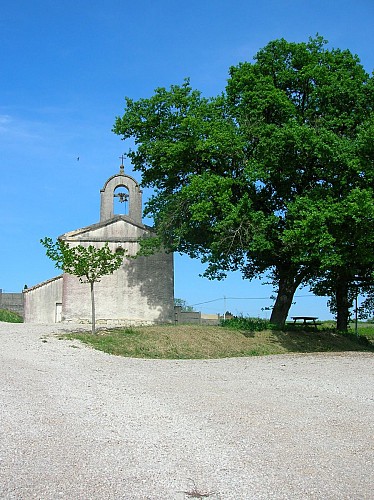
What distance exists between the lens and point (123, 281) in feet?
97.2

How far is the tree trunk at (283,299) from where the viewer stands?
25031mm

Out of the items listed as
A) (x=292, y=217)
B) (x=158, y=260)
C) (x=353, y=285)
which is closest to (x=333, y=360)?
(x=292, y=217)

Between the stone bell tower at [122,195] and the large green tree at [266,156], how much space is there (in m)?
5.20

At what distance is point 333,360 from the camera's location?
17234 mm

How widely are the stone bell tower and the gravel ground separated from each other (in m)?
17.4

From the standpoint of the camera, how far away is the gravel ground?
17.4ft

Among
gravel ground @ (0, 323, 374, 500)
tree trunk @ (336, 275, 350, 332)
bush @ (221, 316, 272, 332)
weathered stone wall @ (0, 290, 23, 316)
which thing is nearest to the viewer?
gravel ground @ (0, 323, 374, 500)

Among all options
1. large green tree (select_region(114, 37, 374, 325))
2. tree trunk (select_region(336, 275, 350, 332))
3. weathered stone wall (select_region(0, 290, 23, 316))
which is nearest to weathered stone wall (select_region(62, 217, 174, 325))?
large green tree (select_region(114, 37, 374, 325))

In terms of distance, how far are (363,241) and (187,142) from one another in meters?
7.81

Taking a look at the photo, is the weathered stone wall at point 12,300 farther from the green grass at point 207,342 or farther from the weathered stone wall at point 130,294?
the green grass at point 207,342

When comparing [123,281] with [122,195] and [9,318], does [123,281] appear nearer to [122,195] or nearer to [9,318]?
[122,195]

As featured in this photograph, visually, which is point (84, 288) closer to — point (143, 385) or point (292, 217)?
point (292, 217)

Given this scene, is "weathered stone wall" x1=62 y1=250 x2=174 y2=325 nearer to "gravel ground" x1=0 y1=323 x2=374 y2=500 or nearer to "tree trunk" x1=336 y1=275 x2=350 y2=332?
"tree trunk" x1=336 y1=275 x2=350 y2=332

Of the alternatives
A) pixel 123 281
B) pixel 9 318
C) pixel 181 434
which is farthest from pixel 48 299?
pixel 181 434
